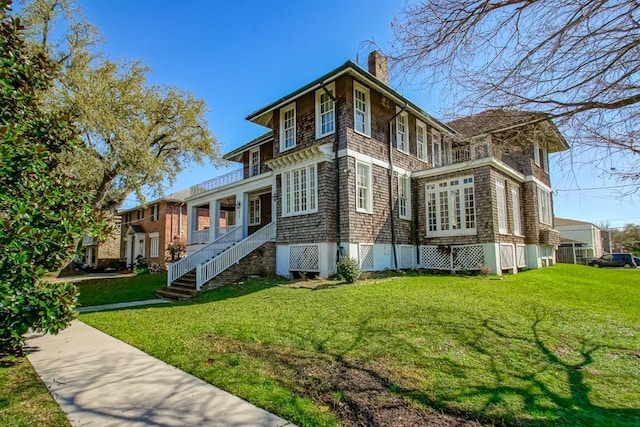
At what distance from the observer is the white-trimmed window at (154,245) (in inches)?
1150

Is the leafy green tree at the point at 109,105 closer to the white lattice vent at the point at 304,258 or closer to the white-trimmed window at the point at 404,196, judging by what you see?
the white lattice vent at the point at 304,258

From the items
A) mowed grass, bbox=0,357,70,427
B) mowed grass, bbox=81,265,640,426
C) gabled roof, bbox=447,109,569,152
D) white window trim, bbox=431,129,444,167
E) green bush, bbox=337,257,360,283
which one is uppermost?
white window trim, bbox=431,129,444,167

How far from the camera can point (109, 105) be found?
18.1m

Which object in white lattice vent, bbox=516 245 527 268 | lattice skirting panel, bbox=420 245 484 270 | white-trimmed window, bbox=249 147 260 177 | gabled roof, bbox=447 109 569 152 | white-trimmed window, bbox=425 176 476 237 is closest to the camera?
gabled roof, bbox=447 109 569 152

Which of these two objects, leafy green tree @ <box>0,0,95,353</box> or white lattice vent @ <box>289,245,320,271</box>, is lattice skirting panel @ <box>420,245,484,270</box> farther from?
leafy green tree @ <box>0,0,95,353</box>

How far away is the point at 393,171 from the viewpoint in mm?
15117

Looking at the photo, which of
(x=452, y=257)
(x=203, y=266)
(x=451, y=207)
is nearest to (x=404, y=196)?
(x=451, y=207)

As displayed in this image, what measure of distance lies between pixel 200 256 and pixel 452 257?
35.5 feet

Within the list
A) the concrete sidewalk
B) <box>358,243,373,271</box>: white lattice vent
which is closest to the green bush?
<box>358,243,373,271</box>: white lattice vent

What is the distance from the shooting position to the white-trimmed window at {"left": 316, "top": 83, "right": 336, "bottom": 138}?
13.8 metres

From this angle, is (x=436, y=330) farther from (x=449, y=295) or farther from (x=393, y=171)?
(x=393, y=171)

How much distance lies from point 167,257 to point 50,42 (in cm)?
1535

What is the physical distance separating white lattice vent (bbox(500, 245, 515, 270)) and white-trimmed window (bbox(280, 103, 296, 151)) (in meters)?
9.66

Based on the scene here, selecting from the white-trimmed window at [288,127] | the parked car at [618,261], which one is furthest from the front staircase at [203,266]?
the parked car at [618,261]
